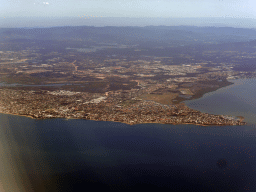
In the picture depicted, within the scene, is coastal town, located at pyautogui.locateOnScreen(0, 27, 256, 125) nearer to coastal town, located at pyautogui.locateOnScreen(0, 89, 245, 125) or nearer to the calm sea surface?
coastal town, located at pyautogui.locateOnScreen(0, 89, 245, 125)

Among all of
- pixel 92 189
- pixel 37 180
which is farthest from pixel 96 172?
pixel 37 180

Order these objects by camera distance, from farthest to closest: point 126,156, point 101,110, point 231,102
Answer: point 231,102 < point 101,110 < point 126,156

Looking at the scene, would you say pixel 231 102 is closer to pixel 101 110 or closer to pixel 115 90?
pixel 115 90

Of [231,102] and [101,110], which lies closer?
[101,110]

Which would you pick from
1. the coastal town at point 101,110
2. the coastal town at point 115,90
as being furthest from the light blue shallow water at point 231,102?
the coastal town at point 101,110

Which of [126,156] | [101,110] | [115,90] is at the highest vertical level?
[115,90]

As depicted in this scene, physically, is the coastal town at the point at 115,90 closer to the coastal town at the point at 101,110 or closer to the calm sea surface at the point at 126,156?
the coastal town at the point at 101,110

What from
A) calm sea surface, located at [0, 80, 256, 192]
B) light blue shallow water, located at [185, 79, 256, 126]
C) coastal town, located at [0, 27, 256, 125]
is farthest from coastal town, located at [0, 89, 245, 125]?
light blue shallow water, located at [185, 79, 256, 126]

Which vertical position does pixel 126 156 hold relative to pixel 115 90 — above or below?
below

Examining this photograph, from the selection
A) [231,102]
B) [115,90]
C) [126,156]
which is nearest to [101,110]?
[115,90]
